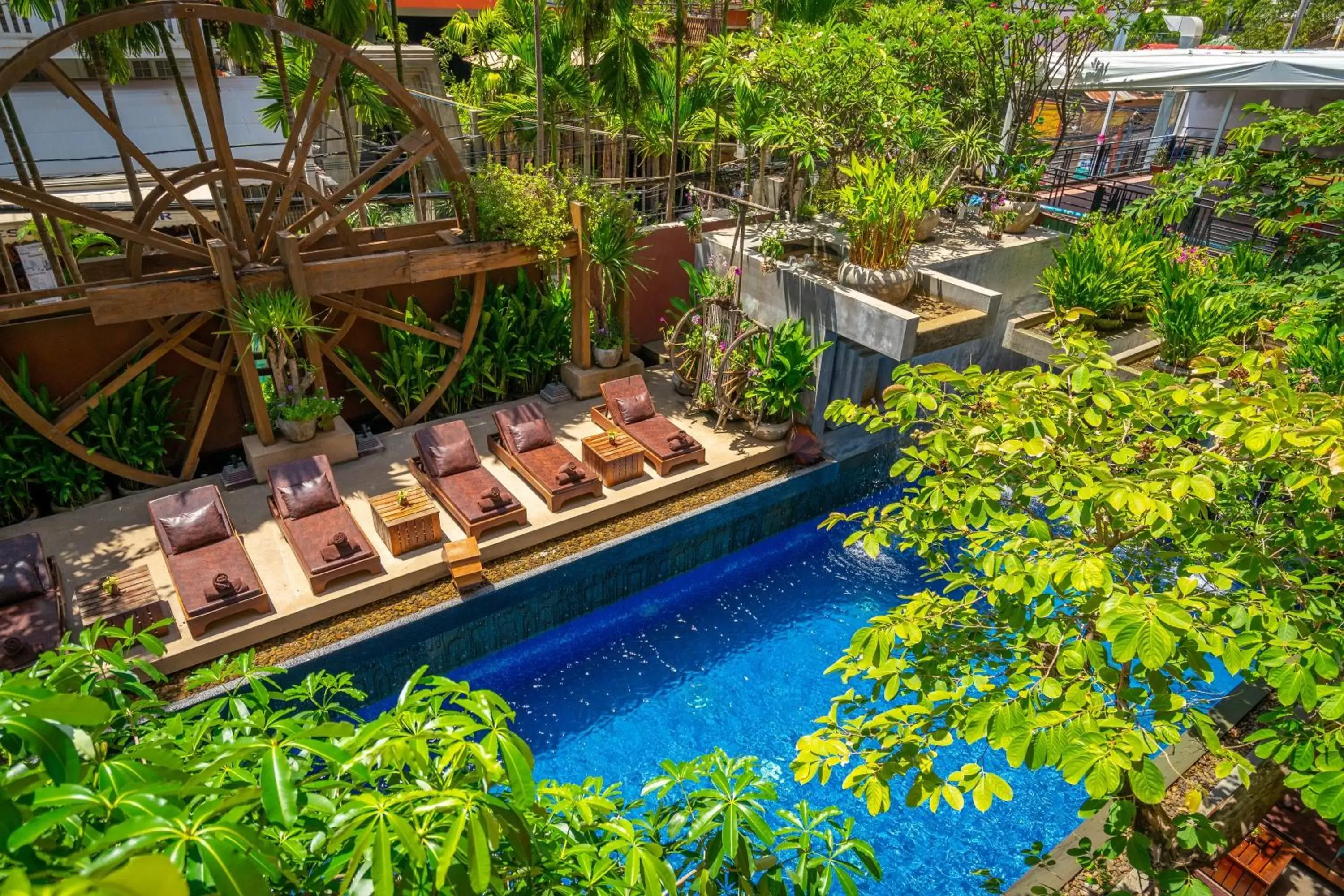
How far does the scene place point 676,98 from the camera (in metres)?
11.3

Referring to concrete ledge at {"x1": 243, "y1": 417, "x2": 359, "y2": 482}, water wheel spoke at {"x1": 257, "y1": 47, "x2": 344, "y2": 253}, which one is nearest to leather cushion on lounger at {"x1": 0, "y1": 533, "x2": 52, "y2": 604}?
concrete ledge at {"x1": 243, "y1": 417, "x2": 359, "y2": 482}

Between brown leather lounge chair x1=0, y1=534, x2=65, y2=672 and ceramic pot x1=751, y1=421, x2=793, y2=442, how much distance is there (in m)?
7.15

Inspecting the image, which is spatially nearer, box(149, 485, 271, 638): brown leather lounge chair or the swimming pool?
the swimming pool

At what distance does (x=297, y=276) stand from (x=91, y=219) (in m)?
1.84

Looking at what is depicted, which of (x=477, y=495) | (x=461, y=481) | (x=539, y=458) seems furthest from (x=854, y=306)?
(x=461, y=481)

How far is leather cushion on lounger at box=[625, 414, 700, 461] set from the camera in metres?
9.25

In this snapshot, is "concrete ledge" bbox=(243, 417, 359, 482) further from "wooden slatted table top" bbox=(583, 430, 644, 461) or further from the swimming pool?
the swimming pool

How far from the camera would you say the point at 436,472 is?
8.55 metres

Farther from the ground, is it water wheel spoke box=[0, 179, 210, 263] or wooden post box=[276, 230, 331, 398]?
water wheel spoke box=[0, 179, 210, 263]

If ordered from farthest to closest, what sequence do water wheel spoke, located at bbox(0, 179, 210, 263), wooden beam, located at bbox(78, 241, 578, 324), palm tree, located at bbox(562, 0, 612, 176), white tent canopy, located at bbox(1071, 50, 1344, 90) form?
white tent canopy, located at bbox(1071, 50, 1344, 90) → palm tree, located at bbox(562, 0, 612, 176) → wooden beam, located at bbox(78, 241, 578, 324) → water wheel spoke, located at bbox(0, 179, 210, 263)

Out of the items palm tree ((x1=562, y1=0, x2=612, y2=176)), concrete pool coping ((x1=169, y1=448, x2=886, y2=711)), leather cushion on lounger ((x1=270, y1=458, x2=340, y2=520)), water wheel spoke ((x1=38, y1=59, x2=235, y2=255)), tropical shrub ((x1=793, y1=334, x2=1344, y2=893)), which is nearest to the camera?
tropical shrub ((x1=793, y1=334, x2=1344, y2=893))

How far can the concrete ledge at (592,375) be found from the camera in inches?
415

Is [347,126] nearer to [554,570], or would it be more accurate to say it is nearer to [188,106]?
[188,106]

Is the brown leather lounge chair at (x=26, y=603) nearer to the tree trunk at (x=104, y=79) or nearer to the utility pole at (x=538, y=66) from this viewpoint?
the tree trunk at (x=104, y=79)
